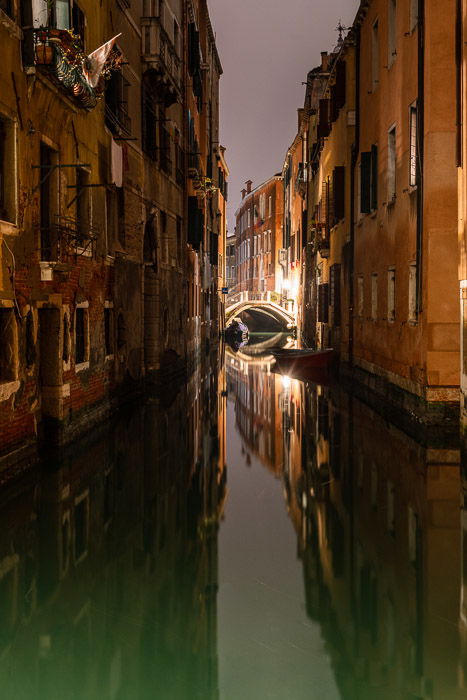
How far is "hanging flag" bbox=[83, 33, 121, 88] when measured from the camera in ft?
38.0

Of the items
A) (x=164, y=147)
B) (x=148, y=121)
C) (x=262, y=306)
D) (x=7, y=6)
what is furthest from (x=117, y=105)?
(x=262, y=306)

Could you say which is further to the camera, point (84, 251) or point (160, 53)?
point (160, 53)

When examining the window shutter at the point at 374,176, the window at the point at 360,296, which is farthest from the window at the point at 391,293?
the window at the point at 360,296

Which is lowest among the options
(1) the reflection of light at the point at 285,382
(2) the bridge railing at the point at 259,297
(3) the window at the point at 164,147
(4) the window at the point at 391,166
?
(1) the reflection of light at the point at 285,382

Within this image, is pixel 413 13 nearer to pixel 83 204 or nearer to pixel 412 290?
pixel 412 290

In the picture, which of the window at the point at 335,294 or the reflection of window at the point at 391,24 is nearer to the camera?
the reflection of window at the point at 391,24

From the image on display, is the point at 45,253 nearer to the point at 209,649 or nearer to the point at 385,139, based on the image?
the point at 209,649

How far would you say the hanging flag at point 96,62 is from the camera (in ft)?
38.0

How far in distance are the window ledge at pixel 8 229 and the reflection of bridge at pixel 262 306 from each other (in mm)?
42447

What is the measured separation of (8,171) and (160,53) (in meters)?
10.4

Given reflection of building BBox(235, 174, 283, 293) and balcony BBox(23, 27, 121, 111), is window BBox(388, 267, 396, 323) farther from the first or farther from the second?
reflection of building BBox(235, 174, 283, 293)

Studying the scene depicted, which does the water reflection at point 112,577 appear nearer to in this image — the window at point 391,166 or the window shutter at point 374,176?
the window at point 391,166

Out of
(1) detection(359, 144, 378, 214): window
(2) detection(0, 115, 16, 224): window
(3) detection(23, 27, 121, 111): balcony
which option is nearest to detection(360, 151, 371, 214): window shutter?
(1) detection(359, 144, 378, 214): window

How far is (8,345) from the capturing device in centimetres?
938
